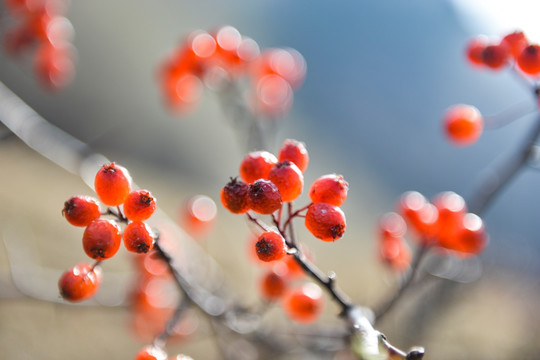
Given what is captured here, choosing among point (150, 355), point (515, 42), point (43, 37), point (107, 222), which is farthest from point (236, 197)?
point (43, 37)

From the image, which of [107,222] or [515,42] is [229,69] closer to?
[515,42]

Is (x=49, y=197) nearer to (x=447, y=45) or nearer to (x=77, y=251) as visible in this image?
(x=77, y=251)

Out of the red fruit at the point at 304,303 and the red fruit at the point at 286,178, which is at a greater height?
the red fruit at the point at 286,178

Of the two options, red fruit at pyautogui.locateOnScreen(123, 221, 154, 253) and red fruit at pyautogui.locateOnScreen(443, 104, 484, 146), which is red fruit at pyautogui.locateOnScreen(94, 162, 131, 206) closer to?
red fruit at pyautogui.locateOnScreen(123, 221, 154, 253)

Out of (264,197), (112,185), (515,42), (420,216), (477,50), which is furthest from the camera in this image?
(420,216)

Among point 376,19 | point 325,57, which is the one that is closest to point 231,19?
point 325,57

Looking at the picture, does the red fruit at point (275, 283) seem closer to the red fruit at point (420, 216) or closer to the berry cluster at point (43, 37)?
the red fruit at point (420, 216)

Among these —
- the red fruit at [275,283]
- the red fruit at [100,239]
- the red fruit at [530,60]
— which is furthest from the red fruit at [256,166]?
the red fruit at [530,60]
